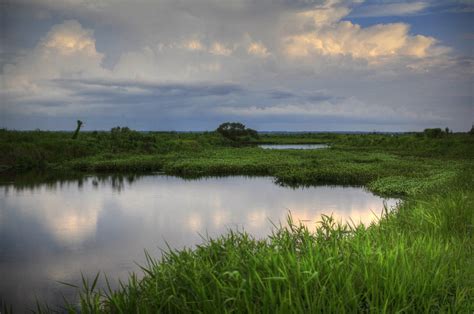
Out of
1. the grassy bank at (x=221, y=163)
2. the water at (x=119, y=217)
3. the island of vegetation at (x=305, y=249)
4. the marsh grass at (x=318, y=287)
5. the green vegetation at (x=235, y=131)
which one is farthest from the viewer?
the green vegetation at (x=235, y=131)

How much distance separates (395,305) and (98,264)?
7.09 metres

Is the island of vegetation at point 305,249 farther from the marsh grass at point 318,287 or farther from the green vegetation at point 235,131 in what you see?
the green vegetation at point 235,131

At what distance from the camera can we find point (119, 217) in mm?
14438

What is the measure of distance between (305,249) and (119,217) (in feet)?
32.3

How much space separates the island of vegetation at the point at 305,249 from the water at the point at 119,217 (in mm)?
984

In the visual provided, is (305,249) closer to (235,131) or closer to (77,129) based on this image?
(77,129)

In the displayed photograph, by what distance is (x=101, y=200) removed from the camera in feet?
56.5

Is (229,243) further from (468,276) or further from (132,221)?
(132,221)

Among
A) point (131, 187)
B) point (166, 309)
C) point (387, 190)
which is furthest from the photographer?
point (131, 187)

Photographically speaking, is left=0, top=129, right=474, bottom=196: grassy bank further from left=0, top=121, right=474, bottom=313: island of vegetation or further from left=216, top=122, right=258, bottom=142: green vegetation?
left=216, top=122, right=258, bottom=142: green vegetation

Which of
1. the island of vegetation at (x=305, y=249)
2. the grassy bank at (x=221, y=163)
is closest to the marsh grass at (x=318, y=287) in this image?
the island of vegetation at (x=305, y=249)

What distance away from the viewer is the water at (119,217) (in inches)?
368

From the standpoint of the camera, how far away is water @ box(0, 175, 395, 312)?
9.34 m

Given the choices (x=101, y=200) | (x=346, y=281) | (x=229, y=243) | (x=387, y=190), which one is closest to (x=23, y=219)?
(x=101, y=200)
